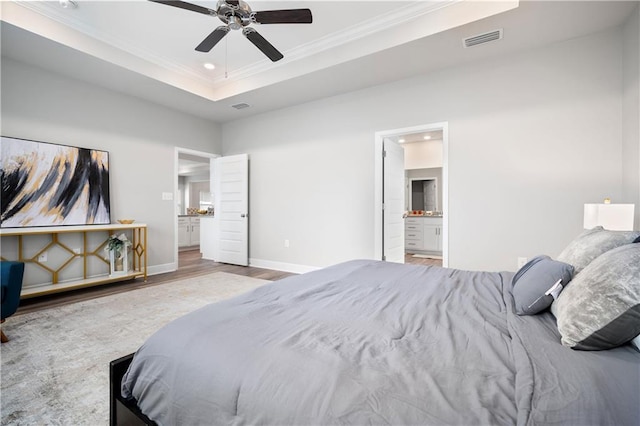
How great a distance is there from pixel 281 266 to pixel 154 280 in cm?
200

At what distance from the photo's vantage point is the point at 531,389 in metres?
0.70

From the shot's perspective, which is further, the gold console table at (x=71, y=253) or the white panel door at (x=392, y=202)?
the white panel door at (x=392, y=202)

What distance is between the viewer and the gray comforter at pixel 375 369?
2.19ft

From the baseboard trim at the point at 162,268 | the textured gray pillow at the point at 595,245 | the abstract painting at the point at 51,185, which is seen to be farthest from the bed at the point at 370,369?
the baseboard trim at the point at 162,268

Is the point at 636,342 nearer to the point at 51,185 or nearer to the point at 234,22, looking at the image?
the point at 234,22

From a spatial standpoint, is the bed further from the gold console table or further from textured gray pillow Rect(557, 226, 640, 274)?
the gold console table

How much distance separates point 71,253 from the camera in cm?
391

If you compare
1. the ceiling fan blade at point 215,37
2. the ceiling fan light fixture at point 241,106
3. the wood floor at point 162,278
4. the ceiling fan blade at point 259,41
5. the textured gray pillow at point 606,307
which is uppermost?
the ceiling fan light fixture at point 241,106

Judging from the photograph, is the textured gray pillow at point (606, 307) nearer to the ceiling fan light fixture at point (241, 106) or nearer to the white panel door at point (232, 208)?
A: the ceiling fan light fixture at point (241, 106)

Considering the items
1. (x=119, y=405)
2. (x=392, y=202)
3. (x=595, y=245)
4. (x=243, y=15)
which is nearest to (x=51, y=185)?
(x=243, y=15)

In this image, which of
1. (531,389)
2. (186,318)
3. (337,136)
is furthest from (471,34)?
(186,318)

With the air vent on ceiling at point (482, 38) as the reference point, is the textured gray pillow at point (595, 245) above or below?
below

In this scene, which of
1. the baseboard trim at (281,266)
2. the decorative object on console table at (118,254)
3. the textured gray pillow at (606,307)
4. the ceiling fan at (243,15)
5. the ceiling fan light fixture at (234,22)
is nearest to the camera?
the textured gray pillow at (606,307)

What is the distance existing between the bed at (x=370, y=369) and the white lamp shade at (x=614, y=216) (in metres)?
1.60
